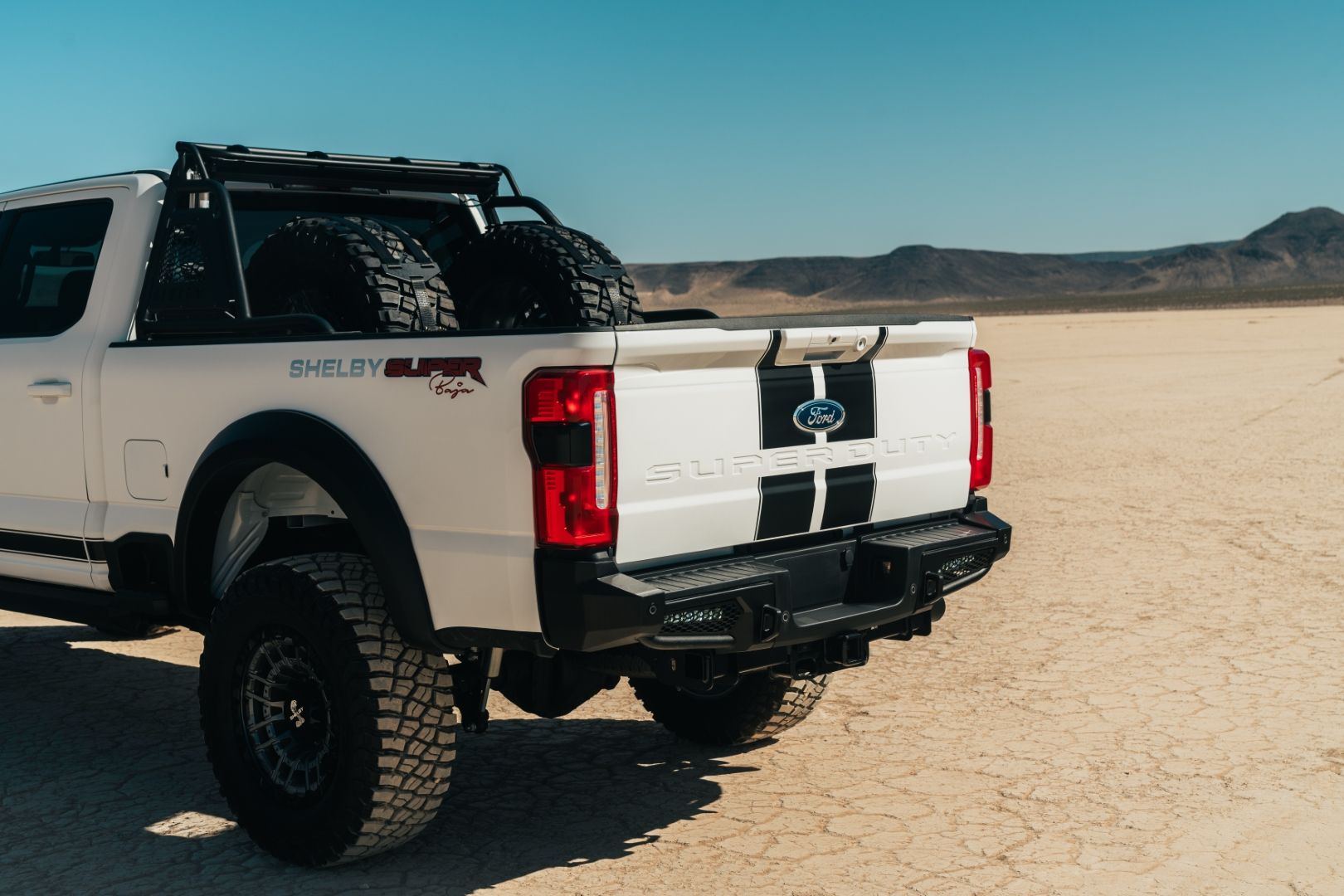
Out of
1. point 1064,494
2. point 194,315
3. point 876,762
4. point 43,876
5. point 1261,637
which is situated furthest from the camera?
point 1064,494

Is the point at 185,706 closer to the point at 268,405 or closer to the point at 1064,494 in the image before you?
the point at 268,405

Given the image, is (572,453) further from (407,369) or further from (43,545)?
(43,545)

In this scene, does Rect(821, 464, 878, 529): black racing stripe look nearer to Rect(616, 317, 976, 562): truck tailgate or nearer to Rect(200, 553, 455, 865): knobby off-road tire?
Rect(616, 317, 976, 562): truck tailgate

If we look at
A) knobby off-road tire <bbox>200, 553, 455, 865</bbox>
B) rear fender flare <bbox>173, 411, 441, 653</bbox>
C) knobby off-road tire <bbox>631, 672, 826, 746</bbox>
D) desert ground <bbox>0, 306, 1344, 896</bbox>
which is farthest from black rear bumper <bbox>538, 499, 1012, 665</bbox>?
knobby off-road tire <bbox>631, 672, 826, 746</bbox>

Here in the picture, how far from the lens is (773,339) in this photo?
4.31 metres

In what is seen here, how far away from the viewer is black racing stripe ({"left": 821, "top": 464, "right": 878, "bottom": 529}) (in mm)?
4566

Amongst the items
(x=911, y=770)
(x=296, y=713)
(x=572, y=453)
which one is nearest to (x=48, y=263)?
(x=296, y=713)

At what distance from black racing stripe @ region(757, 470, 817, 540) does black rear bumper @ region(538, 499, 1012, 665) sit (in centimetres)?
7

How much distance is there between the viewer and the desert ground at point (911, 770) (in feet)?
14.9

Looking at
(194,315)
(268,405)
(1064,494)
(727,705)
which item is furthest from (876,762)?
(1064,494)

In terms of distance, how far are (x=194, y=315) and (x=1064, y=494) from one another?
8811 millimetres

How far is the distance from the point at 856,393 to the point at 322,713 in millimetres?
1957

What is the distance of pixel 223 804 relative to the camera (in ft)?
17.2

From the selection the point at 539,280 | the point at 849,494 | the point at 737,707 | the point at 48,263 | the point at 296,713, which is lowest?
the point at 737,707
